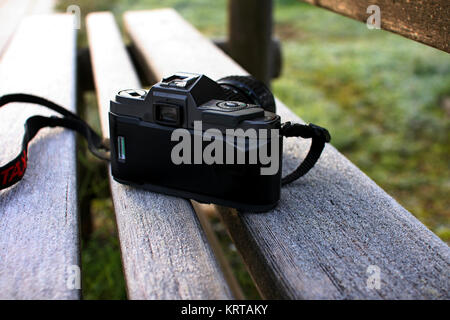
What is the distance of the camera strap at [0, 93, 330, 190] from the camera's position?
3.15 feet

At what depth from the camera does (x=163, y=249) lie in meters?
0.79

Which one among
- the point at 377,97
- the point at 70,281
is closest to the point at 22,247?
the point at 70,281

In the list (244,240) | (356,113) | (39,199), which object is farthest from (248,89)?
(356,113)

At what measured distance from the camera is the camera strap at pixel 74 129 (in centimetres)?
96

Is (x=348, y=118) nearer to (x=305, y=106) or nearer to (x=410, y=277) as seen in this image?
(x=305, y=106)

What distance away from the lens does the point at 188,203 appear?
95 cm

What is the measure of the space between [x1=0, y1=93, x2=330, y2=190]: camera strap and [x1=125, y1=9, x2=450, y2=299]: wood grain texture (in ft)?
0.18

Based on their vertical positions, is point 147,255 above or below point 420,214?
above

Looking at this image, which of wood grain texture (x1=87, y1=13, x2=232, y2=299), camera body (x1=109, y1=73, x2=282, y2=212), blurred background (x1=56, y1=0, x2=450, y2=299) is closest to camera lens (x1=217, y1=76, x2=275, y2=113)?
camera body (x1=109, y1=73, x2=282, y2=212)

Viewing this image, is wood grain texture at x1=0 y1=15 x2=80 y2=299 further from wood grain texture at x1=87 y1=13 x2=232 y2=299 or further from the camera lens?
the camera lens

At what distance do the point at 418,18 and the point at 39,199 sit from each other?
833 mm

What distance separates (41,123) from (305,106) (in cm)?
268

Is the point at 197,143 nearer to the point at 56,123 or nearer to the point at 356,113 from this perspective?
the point at 56,123

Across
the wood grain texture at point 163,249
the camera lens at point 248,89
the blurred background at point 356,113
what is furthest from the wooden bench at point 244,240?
the blurred background at point 356,113
